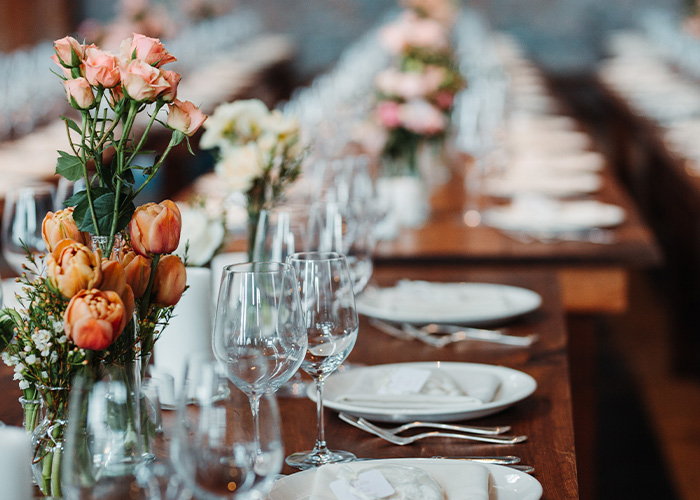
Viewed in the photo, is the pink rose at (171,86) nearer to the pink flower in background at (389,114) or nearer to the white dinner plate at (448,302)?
the white dinner plate at (448,302)

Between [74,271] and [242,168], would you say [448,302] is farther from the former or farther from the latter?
[74,271]

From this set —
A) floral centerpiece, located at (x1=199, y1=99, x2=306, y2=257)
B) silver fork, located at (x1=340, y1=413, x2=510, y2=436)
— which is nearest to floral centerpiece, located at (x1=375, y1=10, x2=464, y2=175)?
floral centerpiece, located at (x1=199, y1=99, x2=306, y2=257)

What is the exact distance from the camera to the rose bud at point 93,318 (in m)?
0.79

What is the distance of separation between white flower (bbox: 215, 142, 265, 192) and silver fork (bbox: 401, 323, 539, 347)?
1.20 ft

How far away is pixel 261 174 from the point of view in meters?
1.59

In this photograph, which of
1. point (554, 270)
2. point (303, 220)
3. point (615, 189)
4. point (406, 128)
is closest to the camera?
point (303, 220)

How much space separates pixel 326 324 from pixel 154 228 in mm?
→ 250

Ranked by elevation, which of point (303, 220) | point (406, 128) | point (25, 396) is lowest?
point (25, 396)

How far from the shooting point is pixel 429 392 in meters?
1.23

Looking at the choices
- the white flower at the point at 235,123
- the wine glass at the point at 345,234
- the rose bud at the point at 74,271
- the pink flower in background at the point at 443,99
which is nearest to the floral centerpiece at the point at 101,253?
the rose bud at the point at 74,271

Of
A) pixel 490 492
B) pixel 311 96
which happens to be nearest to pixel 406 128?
pixel 311 96

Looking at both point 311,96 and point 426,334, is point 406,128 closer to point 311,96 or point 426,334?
point 311,96

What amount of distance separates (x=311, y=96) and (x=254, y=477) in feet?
11.3

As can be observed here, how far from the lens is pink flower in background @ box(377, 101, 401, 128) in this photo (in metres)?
2.99
